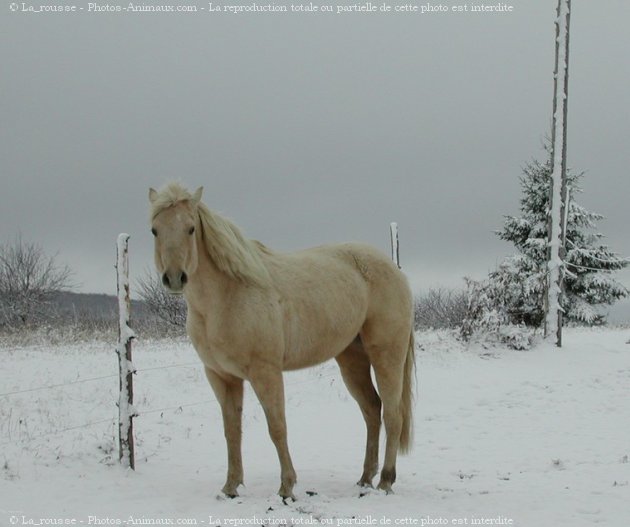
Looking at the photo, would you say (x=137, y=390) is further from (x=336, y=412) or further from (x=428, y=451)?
(x=428, y=451)

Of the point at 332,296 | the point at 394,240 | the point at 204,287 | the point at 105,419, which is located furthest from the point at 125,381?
the point at 394,240

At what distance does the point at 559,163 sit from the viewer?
16.3 meters

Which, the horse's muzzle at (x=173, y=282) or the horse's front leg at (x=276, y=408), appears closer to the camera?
the horse's muzzle at (x=173, y=282)

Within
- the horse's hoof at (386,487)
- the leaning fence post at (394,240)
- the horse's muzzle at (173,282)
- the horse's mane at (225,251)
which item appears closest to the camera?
the horse's muzzle at (173,282)

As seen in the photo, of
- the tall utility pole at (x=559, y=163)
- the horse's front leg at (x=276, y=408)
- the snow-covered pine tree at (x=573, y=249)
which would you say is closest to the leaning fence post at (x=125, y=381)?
the horse's front leg at (x=276, y=408)

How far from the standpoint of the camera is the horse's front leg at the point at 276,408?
5.13m

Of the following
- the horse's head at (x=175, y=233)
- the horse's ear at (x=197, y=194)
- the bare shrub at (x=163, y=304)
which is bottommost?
the bare shrub at (x=163, y=304)

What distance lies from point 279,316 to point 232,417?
1034 millimetres

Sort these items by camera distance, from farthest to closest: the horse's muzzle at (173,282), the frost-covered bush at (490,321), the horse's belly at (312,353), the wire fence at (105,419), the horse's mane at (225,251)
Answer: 1. the frost-covered bush at (490,321)
2. the wire fence at (105,419)
3. the horse's belly at (312,353)
4. the horse's mane at (225,251)
5. the horse's muzzle at (173,282)

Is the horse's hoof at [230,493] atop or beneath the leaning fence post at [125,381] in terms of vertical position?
beneath

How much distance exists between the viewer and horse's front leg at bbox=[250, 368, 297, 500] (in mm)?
5129

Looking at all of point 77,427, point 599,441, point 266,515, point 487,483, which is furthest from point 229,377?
point 599,441

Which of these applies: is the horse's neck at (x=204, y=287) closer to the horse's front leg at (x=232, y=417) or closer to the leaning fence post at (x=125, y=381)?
the horse's front leg at (x=232, y=417)

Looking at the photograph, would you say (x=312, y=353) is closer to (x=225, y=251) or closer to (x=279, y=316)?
(x=279, y=316)
